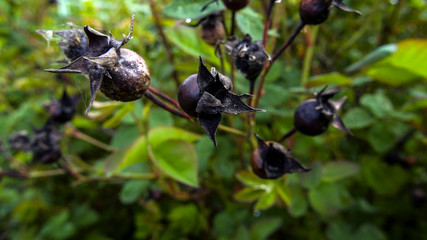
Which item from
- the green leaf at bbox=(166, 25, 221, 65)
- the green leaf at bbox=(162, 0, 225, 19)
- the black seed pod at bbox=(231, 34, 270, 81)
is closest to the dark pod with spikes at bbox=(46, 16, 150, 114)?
the black seed pod at bbox=(231, 34, 270, 81)

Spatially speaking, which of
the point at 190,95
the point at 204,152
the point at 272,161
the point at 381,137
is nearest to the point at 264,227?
the point at 204,152

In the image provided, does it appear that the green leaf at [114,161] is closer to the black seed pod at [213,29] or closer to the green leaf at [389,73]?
the black seed pod at [213,29]

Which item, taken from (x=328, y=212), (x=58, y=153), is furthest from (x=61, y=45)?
(x=328, y=212)

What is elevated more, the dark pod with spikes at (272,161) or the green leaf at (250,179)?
the dark pod with spikes at (272,161)

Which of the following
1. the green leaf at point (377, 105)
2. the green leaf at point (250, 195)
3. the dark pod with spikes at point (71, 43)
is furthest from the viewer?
the green leaf at point (377, 105)

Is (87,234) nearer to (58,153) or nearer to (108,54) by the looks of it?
(58,153)

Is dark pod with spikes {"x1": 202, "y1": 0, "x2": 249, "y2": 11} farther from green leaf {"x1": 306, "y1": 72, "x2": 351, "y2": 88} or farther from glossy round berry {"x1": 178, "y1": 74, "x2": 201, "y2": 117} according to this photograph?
green leaf {"x1": 306, "y1": 72, "x2": 351, "y2": 88}

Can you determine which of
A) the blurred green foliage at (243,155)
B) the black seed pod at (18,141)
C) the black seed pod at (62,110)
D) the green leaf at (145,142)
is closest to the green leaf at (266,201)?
the blurred green foliage at (243,155)

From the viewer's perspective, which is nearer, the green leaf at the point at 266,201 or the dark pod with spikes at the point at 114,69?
the dark pod with spikes at the point at 114,69
